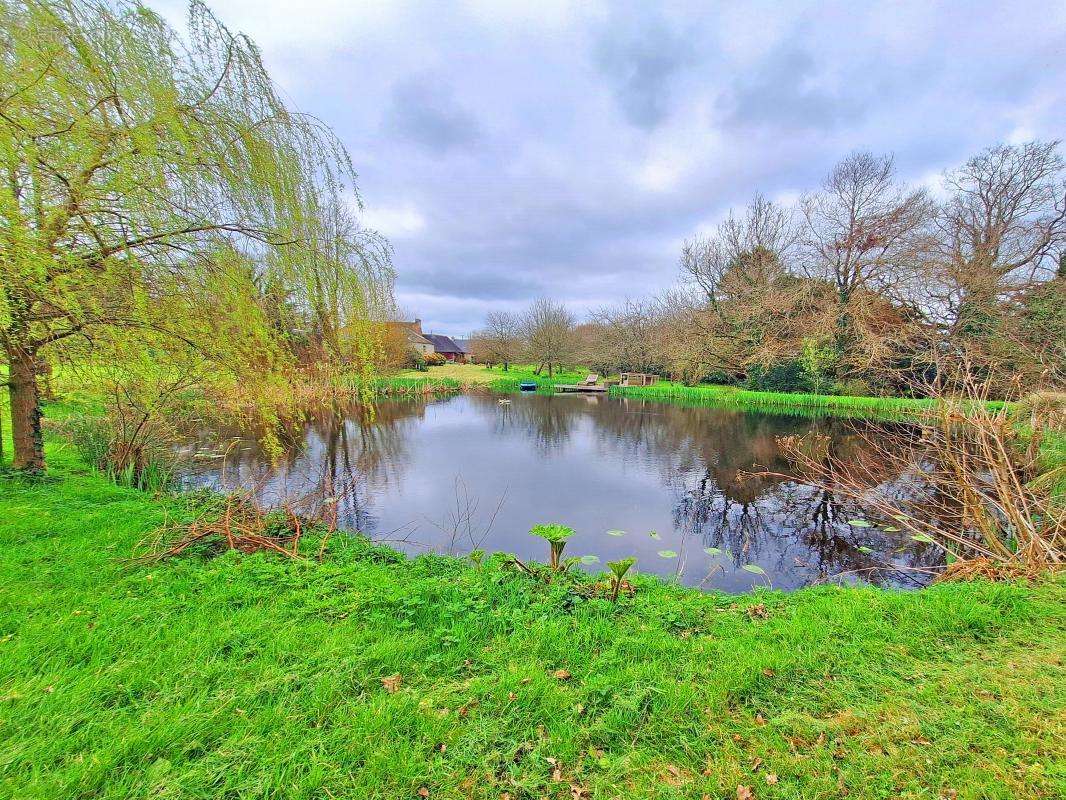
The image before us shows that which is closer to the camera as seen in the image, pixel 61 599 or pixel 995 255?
pixel 61 599

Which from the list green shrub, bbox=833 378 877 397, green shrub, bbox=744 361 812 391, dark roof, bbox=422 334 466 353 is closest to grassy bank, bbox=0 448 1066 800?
green shrub, bbox=833 378 877 397

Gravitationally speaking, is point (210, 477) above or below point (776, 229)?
below

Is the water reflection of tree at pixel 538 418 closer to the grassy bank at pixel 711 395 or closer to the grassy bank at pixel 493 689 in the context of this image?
the grassy bank at pixel 711 395

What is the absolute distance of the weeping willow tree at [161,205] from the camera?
287cm

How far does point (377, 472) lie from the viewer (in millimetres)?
9859

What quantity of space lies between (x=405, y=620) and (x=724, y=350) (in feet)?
89.3

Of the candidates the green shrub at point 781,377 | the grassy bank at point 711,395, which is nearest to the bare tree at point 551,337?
the grassy bank at point 711,395

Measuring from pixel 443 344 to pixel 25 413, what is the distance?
61.4 metres

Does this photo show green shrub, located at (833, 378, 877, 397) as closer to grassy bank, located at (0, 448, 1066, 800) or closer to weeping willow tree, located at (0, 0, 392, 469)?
grassy bank, located at (0, 448, 1066, 800)

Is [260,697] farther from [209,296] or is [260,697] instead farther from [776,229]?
[776,229]

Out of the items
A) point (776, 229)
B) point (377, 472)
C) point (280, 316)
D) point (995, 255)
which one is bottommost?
point (377, 472)

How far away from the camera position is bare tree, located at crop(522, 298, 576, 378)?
39.7 meters

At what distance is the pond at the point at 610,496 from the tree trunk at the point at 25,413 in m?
2.06

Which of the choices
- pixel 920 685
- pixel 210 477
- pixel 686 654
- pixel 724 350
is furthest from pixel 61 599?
pixel 724 350
